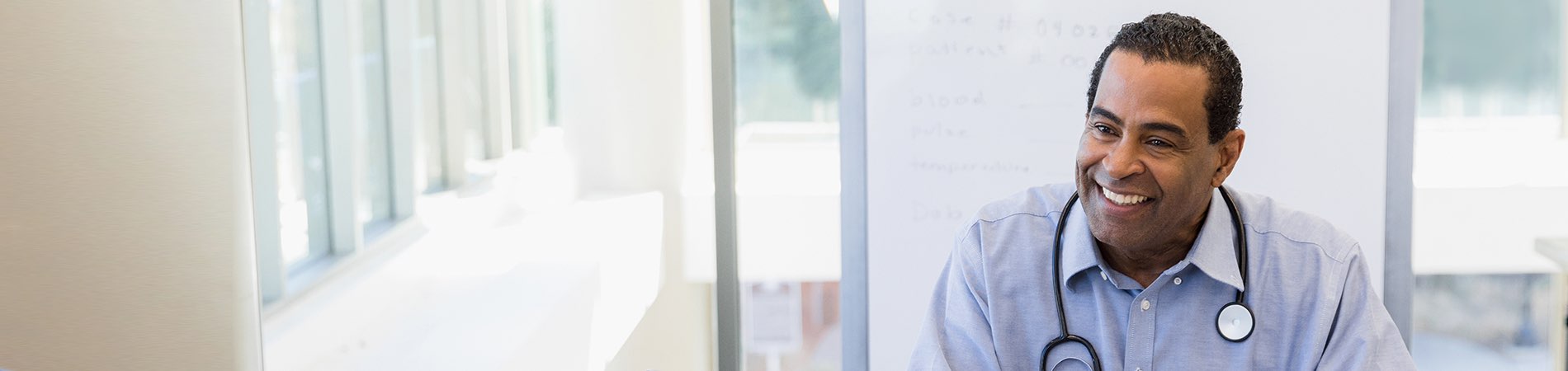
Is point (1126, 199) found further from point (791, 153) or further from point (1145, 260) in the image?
point (791, 153)

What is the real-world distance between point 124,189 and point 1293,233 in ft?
4.28

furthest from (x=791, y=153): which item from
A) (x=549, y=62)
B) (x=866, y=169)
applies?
(x=866, y=169)

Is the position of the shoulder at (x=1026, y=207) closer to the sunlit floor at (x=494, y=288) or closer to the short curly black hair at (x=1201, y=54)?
the short curly black hair at (x=1201, y=54)

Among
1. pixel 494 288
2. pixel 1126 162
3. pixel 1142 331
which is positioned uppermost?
pixel 1126 162

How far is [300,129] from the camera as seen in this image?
208 centimetres

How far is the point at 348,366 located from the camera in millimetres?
1869

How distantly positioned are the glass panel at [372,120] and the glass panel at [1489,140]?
2.72 metres

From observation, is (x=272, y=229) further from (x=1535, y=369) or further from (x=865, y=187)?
(x=1535, y=369)

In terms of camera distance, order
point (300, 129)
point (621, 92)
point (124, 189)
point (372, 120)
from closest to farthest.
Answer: point (124, 189) → point (300, 129) → point (372, 120) → point (621, 92)

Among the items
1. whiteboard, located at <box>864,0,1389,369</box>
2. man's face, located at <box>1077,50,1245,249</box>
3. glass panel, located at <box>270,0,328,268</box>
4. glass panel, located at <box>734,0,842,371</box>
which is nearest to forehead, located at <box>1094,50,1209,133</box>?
man's face, located at <box>1077,50,1245,249</box>

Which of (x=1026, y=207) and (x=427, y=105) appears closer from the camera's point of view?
(x=1026, y=207)

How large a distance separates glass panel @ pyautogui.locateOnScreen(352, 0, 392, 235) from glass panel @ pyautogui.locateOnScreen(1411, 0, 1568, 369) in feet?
8.91

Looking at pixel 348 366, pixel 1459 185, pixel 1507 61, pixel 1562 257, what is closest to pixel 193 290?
pixel 348 366

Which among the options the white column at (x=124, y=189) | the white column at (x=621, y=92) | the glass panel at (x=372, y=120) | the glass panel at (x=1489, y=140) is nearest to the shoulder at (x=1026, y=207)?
the white column at (x=124, y=189)
